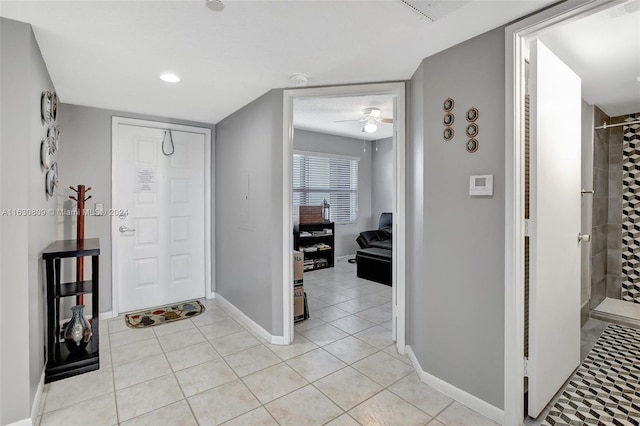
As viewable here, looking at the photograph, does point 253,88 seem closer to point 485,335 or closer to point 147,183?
point 147,183

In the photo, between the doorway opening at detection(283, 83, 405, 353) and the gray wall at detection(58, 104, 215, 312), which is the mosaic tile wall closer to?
the doorway opening at detection(283, 83, 405, 353)

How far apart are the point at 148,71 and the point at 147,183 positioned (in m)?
1.68

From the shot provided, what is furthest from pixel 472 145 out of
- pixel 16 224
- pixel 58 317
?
pixel 58 317

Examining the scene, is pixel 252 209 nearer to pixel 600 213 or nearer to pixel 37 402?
pixel 37 402

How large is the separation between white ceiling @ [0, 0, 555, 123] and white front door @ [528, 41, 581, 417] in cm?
57

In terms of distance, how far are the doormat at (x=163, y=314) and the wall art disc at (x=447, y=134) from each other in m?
3.19

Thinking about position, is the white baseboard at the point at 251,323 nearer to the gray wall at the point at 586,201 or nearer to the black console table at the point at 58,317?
the black console table at the point at 58,317

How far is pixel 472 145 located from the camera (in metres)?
1.95

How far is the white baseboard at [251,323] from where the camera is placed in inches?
114

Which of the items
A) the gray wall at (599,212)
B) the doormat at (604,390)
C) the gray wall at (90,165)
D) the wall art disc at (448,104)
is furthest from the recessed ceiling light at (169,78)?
the gray wall at (599,212)

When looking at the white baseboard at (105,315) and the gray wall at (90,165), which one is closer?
the gray wall at (90,165)

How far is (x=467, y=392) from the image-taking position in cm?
200

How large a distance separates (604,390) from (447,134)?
2.03m

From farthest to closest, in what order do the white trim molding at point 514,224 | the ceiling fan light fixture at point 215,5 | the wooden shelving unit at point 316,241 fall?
the wooden shelving unit at point 316,241 → the white trim molding at point 514,224 → the ceiling fan light fixture at point 215,5
